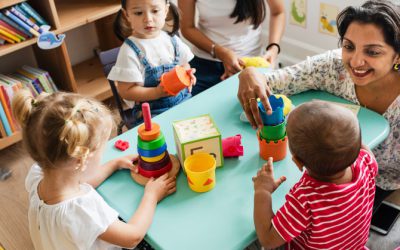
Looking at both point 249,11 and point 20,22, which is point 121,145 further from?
point 20,22

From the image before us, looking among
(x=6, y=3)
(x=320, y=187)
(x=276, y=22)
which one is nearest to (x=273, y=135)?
(x=320, y=187)

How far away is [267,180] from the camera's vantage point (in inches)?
42.0

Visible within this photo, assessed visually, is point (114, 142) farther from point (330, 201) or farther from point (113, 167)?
point (330, 201)

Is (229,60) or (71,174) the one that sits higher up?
(71,174)

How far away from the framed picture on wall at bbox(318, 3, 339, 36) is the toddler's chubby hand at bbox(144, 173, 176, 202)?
1.90 metres

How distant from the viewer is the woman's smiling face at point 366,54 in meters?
1.28

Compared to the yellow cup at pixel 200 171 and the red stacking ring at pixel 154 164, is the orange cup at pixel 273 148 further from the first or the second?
the red stacking ring at pixel 154 164

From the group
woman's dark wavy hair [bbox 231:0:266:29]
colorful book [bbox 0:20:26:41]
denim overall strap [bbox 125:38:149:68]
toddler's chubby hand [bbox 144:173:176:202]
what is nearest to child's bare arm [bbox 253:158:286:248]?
toddler's chubby hand [bbox 144:173:176:202]

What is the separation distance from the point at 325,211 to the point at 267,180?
0.16 metres

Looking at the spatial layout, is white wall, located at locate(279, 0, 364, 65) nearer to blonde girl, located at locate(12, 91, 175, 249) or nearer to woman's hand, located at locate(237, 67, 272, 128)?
woman's hand, located at locate(237, 67, 272, 128)

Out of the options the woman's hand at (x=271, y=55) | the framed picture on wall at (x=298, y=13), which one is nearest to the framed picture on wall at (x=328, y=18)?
the framed picture on wall at (x=298, y=13)

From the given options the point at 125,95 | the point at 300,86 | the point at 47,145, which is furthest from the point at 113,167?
the point at 300,86

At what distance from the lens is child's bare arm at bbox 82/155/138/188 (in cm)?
116

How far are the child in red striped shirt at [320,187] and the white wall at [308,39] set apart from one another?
1791mm
